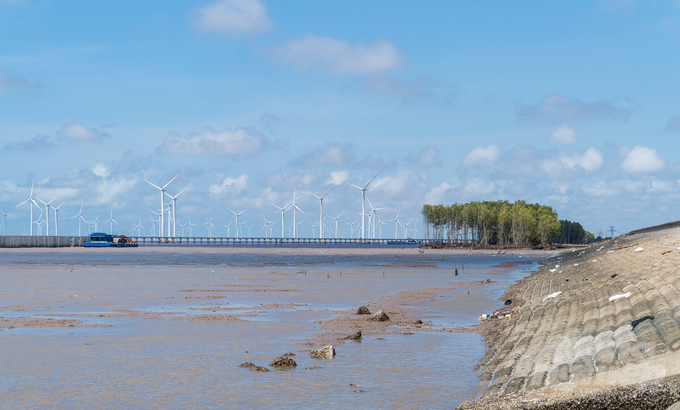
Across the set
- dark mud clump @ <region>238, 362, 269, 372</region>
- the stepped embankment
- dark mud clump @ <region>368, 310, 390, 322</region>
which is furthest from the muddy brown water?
dark mud clump @ <region>368, 310, 390, 322</region>

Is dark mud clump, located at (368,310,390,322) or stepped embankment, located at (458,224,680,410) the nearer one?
stepped embankment, located at (458,224,680,410)

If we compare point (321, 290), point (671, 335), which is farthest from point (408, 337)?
point (321, 290)

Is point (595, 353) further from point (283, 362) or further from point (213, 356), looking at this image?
point (213, 356)

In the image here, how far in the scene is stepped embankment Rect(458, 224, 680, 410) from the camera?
952cm

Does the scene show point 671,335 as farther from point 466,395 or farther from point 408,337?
point 408,337

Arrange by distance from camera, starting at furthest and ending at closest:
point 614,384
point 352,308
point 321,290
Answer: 1. point 321,290
2. point 352,308
3. point 614,384

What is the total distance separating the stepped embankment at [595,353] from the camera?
9.52 m

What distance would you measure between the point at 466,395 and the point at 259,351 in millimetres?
A: 6900

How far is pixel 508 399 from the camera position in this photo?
→ 1072cm

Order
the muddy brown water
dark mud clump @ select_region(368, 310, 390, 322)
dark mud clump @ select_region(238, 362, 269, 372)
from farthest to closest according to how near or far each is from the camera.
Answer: dark mud clump @ select_region(368, 310, 390, 322) < dark mud clump @ select_region(238, 362, 269, 372) < the muddy brown water

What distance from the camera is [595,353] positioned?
12180mm

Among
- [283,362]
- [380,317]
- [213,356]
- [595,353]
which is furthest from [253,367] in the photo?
[380,317]

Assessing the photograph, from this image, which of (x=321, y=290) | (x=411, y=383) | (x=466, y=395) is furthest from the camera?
(x=321, y=290)

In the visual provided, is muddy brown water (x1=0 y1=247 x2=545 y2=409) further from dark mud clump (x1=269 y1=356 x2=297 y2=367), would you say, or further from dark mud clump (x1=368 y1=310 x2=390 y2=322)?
dark mud clump (x1=368 y1=310 x2=390 y2=322)
